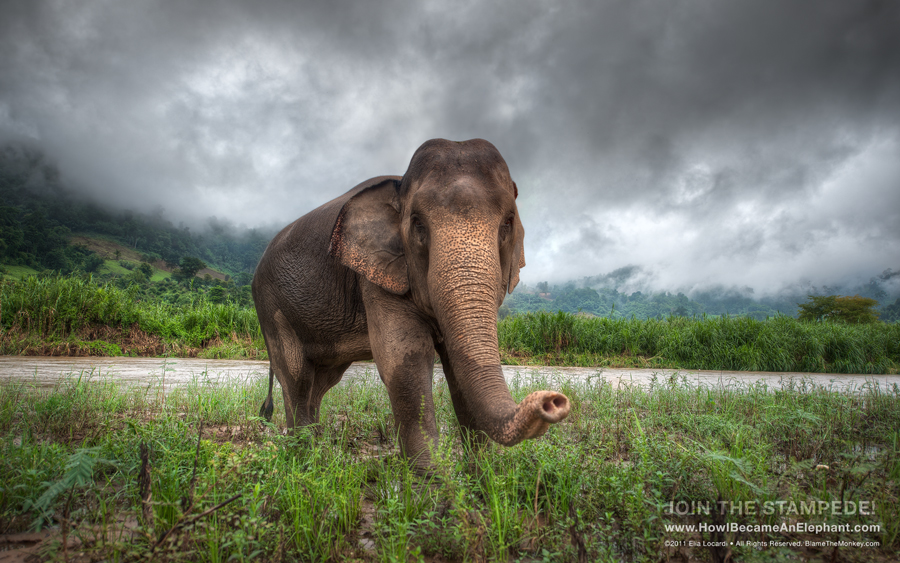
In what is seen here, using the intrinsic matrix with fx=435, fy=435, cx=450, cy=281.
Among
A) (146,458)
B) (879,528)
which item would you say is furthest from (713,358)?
(146,458)

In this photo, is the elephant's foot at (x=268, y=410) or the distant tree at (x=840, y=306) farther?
the distant tree at (x=840, y=306)

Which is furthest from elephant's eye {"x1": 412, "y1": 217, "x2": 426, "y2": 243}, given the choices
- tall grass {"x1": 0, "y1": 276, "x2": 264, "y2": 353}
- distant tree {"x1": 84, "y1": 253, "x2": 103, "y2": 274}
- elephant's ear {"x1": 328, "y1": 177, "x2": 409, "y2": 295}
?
distant tree {"x1": 84, "y1": 253, "x2": 103, "y2": 274}

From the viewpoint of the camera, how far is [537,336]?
52.3 ft

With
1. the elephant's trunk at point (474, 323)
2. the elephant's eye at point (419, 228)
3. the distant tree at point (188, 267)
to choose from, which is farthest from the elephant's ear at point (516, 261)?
the distant tree at point (188, 267)

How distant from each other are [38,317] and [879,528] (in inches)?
691

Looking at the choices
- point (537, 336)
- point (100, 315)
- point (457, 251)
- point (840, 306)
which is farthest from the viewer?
point (840, 306)

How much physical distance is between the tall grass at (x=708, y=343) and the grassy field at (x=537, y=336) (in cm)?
3

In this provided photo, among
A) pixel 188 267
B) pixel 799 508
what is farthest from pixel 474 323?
pixel 188 267

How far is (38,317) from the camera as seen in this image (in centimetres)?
1265

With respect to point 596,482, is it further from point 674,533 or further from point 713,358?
point 713,358

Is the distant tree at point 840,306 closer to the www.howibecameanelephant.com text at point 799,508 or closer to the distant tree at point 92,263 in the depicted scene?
the www.howibecameanelephant.com text at point 799,508

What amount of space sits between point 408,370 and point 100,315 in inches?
596

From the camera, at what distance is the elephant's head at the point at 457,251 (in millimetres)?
2596

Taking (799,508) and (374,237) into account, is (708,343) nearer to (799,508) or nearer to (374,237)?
(799,508)
